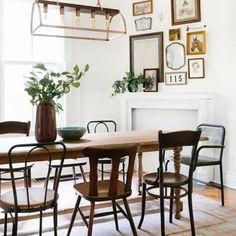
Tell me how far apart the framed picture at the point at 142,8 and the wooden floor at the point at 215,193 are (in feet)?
8.64

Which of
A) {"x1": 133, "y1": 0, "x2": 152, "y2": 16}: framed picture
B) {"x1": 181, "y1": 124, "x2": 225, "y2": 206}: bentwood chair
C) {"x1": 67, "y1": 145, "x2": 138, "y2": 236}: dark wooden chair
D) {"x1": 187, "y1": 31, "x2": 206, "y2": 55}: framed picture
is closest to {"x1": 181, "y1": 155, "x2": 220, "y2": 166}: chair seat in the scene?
{"x1": 181, "y1": 124, "x2": 225, "y2": 206}: bentwood chair

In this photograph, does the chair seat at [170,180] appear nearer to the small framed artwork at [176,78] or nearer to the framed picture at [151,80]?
the small framed artwork at [176,78]

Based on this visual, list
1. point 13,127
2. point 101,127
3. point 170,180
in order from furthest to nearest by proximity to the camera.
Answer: point 101,127 < point 13,127 < point 170,180

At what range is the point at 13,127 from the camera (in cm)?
384

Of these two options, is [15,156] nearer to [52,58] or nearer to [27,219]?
[27,219]

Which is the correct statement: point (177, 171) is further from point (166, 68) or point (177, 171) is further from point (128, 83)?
point (128, 83)

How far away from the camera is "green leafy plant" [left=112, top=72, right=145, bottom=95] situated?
17.7ft

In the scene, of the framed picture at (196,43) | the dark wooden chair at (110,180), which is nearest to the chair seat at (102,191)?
the dark wooden chair at (110,180)

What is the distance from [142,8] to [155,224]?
3357 mm

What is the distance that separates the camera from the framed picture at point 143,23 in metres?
5.38

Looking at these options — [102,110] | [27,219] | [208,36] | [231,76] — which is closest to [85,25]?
[102,110]

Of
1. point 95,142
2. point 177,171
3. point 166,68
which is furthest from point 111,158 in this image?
point 166,68

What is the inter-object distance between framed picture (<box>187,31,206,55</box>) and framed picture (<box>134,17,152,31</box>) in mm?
733

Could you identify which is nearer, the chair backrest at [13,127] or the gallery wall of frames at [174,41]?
the chair backrest at [13,127]
